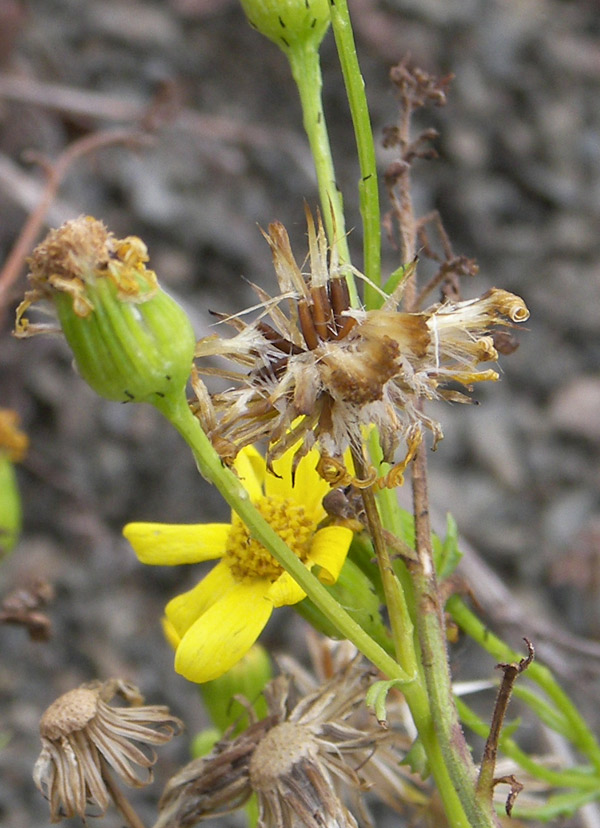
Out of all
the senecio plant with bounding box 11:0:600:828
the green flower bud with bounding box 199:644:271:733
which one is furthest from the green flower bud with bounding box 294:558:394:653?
the green flower bud with bounding box 199:644:271:733

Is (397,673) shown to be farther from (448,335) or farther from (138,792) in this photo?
(138,792)

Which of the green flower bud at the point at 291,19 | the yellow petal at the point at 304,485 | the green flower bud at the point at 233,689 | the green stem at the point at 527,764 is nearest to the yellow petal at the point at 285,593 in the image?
the yellow petal at the point at 304,485

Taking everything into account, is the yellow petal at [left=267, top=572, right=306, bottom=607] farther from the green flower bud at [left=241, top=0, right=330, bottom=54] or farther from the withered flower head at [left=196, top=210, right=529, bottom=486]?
the green flower bud at [left=241, top=0, right=330, bottom=54]

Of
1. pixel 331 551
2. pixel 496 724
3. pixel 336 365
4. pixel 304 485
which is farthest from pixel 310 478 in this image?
pixel 496 724

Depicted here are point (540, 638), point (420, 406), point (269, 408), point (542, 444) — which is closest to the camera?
point (269, 408)

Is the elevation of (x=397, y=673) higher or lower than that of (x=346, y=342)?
lower

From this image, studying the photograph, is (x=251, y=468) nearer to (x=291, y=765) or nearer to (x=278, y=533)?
(x=278, y=533)

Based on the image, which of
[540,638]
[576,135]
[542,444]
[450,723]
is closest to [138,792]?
[540,638]

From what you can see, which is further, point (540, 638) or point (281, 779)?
point (540, 638)
